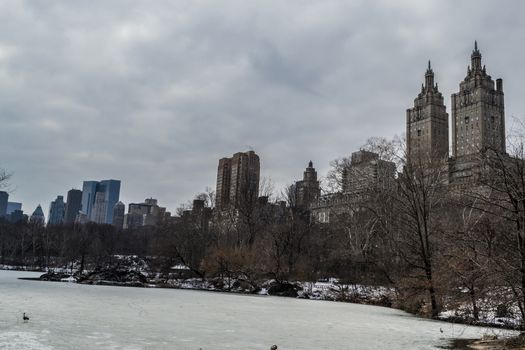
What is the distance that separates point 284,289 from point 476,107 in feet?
470

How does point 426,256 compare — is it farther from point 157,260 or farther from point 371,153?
point 157,260

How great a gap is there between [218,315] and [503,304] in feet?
34.2

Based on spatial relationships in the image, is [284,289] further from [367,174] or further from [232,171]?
[232,171]

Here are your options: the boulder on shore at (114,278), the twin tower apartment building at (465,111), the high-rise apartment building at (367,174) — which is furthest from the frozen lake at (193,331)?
the twin tower apartment building at (465,111)

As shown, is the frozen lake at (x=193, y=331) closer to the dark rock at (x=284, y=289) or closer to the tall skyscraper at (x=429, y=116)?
the dark rock at (x=284, y=289)

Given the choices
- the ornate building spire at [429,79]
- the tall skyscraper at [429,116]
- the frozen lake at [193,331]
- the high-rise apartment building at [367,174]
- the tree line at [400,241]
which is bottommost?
the frozen lake at [193,331]

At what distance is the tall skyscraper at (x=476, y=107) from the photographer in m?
164

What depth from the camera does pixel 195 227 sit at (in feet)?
224

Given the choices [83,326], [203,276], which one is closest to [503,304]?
[83,326]

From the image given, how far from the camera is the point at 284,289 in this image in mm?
44906

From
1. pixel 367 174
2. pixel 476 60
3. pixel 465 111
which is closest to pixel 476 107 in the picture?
pixel 465 111

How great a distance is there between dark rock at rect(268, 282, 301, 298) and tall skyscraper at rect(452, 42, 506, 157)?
418 feet

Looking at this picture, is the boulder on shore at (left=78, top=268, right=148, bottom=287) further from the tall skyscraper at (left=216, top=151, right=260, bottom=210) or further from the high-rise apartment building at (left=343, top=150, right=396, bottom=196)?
the tall skyscraper at (left=216, top=151, right=260, bottom=210)

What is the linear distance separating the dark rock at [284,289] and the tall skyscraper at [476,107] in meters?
127
